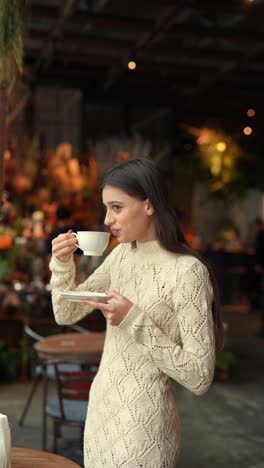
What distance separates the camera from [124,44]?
9297 mm

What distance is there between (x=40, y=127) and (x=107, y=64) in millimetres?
1943

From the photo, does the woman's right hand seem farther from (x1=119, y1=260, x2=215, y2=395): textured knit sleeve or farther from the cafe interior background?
the cafe interior background

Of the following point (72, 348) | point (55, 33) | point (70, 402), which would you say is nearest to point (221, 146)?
point (55, 33)

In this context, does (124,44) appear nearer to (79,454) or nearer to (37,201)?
(37,201)

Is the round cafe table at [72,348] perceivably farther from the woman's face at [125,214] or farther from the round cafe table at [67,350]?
the woman's face at [125,214]

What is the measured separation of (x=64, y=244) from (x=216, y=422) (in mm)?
3673

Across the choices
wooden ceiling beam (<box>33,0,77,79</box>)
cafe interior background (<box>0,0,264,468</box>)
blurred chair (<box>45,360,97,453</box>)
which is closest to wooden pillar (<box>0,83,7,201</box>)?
cafe interior background (<box>0,0,264,468</box>)

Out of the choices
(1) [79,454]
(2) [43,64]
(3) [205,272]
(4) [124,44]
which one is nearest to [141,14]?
(4) [124,44]

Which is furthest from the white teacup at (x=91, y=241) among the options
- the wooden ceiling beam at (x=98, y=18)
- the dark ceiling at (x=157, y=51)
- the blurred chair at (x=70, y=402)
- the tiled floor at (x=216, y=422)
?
the wooden ceiling beam at (x=98, y=18)

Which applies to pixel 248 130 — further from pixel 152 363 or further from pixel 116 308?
pixel 116 308

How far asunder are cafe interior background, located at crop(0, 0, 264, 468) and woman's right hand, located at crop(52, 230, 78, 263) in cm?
80

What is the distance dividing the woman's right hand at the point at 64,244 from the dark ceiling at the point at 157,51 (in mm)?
5385

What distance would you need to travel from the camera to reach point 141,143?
1073 cm

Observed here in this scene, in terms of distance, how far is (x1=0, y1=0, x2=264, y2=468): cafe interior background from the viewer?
5410 mm
